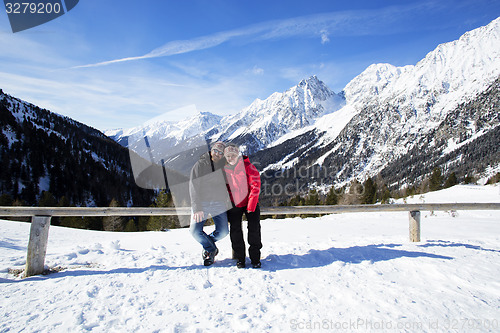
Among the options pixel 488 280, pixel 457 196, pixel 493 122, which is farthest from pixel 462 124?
pixel 488 280

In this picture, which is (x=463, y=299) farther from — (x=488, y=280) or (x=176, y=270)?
(x=176, y=270)

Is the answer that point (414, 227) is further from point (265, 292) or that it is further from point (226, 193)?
point (226, 193)

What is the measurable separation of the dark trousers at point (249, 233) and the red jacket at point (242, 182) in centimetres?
16

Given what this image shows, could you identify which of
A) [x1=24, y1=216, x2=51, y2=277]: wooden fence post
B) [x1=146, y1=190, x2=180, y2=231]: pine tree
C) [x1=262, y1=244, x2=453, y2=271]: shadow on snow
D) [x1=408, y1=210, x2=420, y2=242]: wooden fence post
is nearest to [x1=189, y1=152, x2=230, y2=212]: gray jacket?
[x1=262, y1=244, x2=453, y2=271]: shadow on snow

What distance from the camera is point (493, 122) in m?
178

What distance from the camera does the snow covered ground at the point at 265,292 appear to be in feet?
8.96

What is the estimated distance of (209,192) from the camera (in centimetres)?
426

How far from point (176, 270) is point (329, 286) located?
2493 mm

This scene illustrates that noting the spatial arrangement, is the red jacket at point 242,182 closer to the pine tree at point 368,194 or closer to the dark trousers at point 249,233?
the dark trousers at point 249,233

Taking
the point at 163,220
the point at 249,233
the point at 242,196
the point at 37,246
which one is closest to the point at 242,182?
the point at 242,196

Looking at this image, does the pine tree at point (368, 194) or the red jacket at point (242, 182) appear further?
the pine tree at point (368, 194)

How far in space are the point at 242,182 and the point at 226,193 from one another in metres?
0.34

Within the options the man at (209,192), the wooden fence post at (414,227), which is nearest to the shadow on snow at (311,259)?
the man at (209,192)

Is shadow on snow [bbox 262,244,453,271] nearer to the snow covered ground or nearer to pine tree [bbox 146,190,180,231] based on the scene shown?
the snow covered ground
